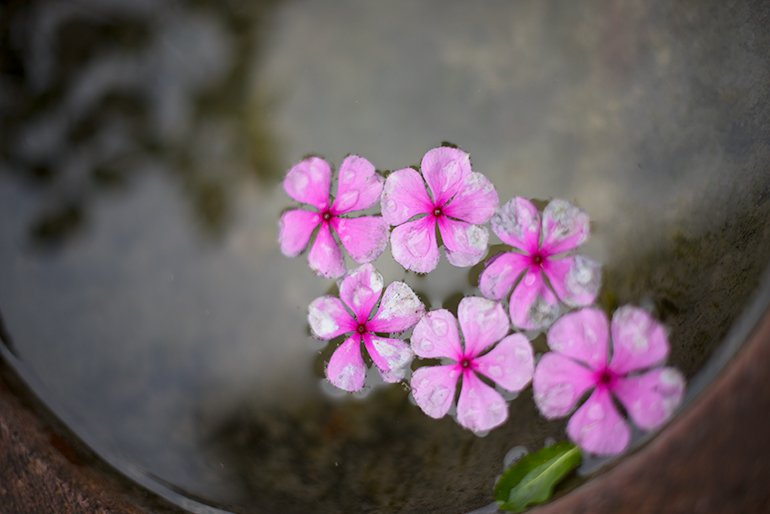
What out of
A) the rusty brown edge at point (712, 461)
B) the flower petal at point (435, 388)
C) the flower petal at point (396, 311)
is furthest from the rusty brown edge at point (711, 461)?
the flower petal at point (396, 311)

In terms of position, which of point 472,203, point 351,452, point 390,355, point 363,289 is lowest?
point 351,452

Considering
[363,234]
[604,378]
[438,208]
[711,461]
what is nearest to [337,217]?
[363,234]

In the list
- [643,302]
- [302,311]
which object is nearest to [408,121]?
[302,311]

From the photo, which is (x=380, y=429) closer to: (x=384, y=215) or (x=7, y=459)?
(x=384, y=215)

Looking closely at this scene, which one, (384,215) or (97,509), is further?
(384,215)

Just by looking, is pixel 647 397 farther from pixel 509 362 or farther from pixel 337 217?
pixel 337 217

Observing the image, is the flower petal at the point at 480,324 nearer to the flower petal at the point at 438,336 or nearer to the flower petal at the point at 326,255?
the flower petal at the point at 438,336

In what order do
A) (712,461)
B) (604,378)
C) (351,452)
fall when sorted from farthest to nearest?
(351,452) < (604,378) < (712,461)

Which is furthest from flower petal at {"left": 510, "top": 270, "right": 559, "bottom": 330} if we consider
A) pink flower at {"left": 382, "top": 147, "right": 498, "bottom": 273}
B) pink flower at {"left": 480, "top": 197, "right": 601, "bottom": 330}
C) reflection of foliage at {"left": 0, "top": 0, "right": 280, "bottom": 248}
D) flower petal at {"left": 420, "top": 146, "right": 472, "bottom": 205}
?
reflection of foliage at {"left": 0, "top": 0, "right": 280, "bottom": 248}
